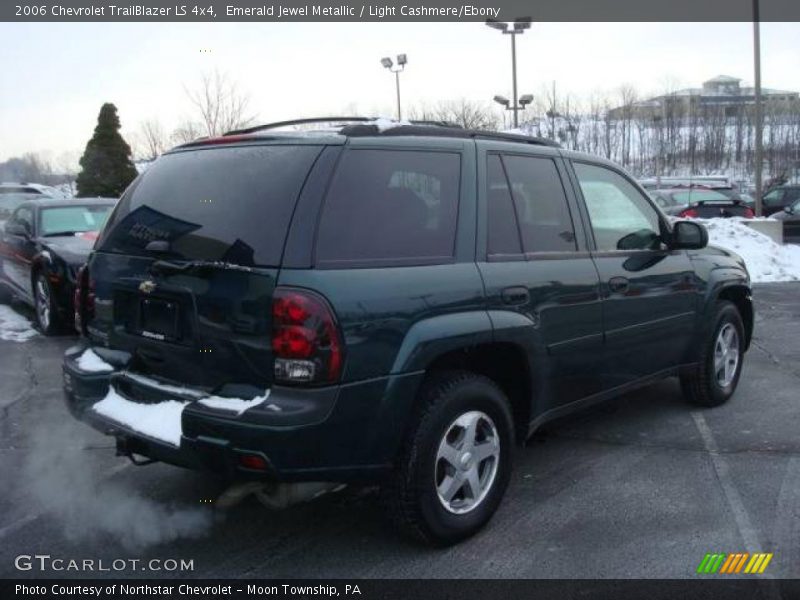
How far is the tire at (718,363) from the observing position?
563 cm

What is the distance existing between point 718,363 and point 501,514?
2.69m

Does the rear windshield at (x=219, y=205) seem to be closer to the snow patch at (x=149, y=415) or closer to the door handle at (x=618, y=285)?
the snow patch at (x=149, y=415)

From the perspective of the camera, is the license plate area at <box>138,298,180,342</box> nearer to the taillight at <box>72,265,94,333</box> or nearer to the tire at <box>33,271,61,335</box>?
the taillight at <box>72,265,94,333</box>

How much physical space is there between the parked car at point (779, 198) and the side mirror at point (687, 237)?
2426 cm

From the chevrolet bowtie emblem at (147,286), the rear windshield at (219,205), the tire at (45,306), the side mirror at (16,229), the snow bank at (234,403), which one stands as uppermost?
the rear windshield at (219,205)

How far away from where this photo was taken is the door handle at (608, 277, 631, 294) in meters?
4.52

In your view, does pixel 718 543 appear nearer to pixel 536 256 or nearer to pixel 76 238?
pixel 536 256

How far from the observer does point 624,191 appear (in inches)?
200

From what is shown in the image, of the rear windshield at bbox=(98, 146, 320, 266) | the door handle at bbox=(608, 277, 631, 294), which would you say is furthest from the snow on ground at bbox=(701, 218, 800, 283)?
the rear windshield at bbox=(98, 146, 320, 266)

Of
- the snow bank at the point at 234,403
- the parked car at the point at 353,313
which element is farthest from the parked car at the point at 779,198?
the snow bank at the point at 234,403

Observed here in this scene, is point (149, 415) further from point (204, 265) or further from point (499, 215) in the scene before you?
point (499, 215)

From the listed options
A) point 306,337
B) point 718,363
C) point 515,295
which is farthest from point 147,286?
point 718,363

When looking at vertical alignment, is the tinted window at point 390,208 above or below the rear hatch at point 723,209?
above

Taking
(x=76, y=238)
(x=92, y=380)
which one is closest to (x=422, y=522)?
(x=92, y=380)
